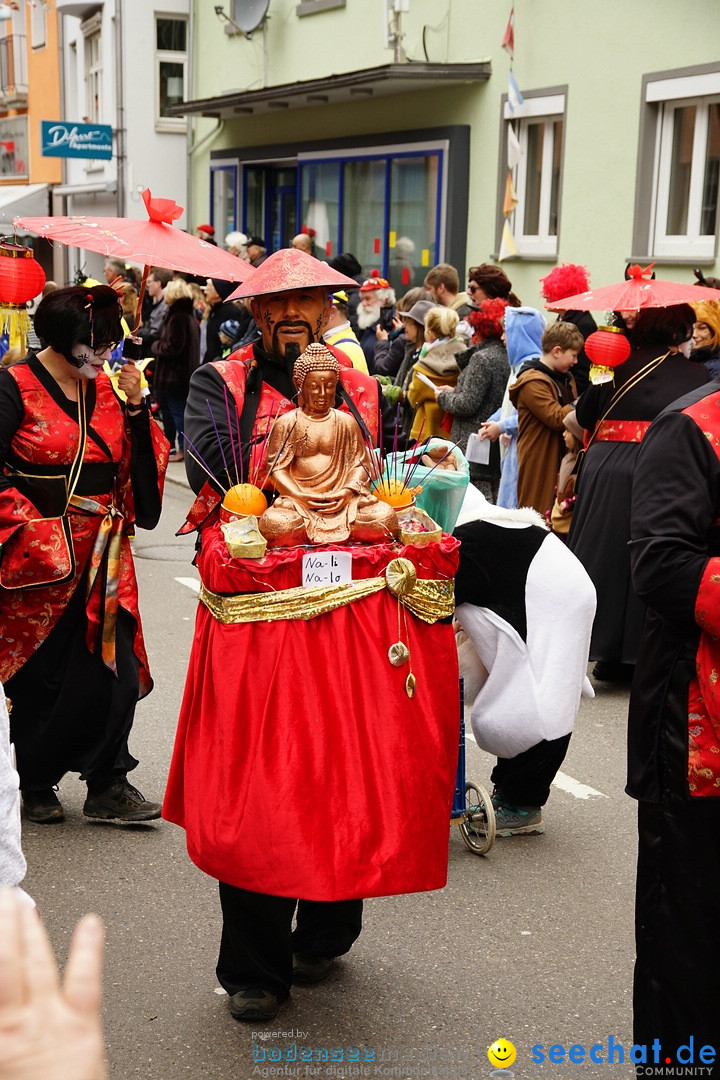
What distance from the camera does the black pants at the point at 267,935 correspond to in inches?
131

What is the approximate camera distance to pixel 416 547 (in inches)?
129

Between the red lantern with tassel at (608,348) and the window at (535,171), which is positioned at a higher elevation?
the window at (535,171)

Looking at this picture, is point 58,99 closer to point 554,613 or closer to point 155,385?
point 155,385

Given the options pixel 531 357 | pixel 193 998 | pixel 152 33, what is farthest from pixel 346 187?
pixel 193 998

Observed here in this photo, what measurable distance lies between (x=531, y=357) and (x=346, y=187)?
983 centimetres

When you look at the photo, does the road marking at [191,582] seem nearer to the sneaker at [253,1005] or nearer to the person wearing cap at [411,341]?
the person wearing cap at [411,341]

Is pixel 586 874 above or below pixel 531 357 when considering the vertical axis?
below

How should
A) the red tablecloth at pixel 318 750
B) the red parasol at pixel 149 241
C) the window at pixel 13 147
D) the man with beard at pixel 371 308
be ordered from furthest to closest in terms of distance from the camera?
the window at pixel 13 147 < the man with beard at pixel 371 308 < the red parasol at pixel 149 241 < the red tablecloth at pixel 318 750

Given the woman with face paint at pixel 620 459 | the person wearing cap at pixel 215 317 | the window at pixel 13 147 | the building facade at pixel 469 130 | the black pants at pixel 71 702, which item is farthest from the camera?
the window at pixel 13 147

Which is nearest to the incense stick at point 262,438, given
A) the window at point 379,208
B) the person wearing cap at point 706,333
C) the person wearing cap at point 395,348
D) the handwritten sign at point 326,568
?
the handwritten sign at point 326,568

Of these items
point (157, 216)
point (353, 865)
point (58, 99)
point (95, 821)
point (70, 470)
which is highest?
point (58, 99)

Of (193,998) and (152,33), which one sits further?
(152,33)

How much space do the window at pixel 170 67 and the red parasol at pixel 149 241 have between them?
20.0 metres

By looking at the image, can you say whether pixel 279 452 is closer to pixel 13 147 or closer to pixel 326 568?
pixel 326 568
